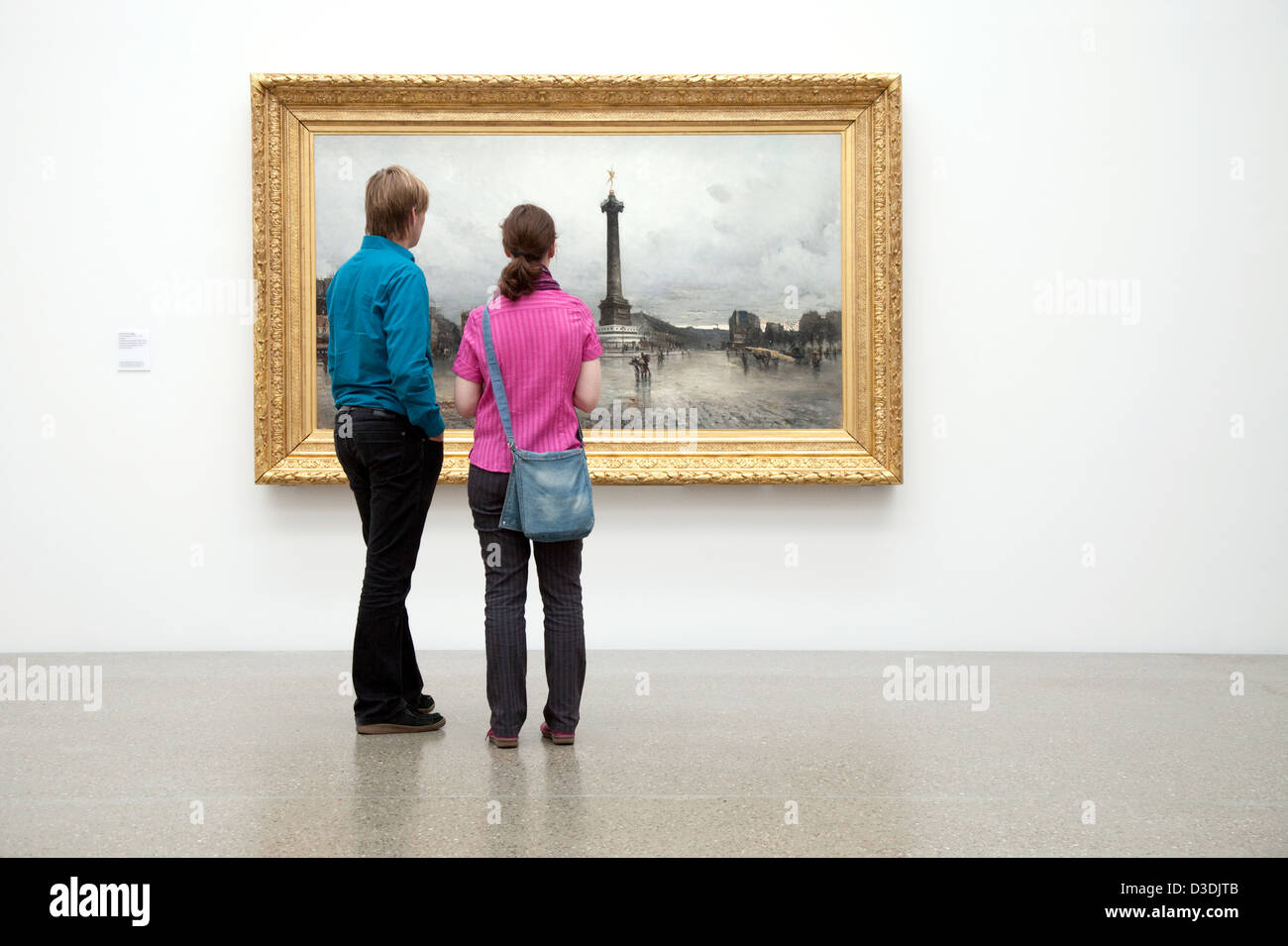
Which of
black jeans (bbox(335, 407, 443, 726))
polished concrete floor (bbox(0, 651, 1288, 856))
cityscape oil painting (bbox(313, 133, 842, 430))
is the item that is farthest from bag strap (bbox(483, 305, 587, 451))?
cityscape oil painting (bbox(313, 133, 842, 430))

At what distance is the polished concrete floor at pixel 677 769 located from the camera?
3.79 m

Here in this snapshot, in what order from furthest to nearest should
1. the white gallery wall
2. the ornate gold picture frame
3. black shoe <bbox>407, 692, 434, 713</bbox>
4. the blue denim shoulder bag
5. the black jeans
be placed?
the white gallery wall
the ornate gold picture frame
black shoe <bbox>407, 692, 434, 713</bbox>
the black jeans
the blue denim shoulder bag

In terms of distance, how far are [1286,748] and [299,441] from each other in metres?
5.77

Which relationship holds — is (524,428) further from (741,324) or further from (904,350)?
(904,350)

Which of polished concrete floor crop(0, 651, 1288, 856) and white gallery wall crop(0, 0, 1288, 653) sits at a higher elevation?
white gallery wall crop(0, 0, 1288, 653)

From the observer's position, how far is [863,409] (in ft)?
24.4

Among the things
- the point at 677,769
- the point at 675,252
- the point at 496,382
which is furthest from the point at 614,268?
the point at 677,769

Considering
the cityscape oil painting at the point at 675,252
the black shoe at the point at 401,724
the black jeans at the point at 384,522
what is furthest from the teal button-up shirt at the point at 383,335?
the cityscape oil painting at the point at 675,252

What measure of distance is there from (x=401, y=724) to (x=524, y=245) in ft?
7.39

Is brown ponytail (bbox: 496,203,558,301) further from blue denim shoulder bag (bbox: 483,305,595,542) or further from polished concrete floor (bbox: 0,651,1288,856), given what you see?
polished concrete floor (bbox: 0,651,1288,856)

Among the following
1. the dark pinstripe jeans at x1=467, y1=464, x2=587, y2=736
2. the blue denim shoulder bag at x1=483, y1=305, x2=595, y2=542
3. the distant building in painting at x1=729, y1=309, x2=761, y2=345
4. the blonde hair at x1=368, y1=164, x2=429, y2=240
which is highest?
the blonde hair at x1=368, y1=164, x2=429, y2=240

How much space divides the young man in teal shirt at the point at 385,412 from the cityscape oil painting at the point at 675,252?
2316 mm

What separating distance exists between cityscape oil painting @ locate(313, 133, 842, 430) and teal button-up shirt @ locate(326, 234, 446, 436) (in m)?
2.36

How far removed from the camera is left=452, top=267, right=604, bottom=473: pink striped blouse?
16.0 ft
